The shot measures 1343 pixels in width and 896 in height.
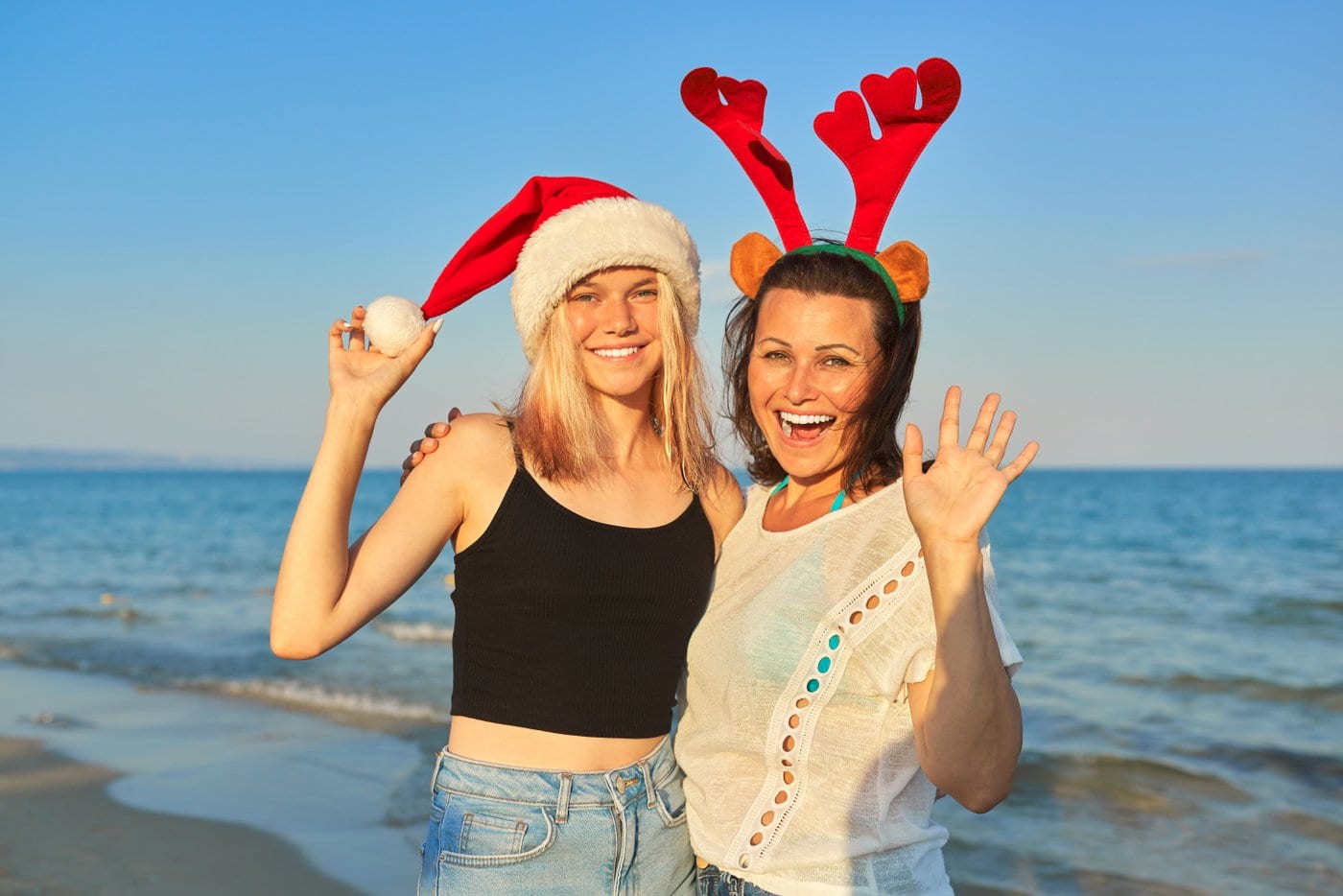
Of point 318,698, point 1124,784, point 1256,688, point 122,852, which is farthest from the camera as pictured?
point 1256,688

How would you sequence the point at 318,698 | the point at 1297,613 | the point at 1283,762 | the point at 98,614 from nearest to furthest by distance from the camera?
1. the point at 1283,762
2. the point at 318,698
3. the point at 98,614
4. the point at 1297,613

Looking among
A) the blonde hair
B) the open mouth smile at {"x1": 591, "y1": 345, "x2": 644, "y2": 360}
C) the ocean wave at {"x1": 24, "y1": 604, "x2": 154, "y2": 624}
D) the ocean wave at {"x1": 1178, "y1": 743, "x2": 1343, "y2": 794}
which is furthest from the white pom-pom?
the ocean wave at {"x1": 24, "y1": 604, "x2": 154, "y2": 624}

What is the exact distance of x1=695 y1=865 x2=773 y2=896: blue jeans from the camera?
2.64 metres

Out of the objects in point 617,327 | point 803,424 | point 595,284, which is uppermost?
point 595,284

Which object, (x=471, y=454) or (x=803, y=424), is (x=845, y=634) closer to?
(x=803, y=424)

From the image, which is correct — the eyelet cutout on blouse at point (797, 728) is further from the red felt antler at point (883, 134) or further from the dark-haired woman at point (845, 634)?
the red felt antler at point (883, 134)

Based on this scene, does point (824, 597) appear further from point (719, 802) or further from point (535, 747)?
point (535, 747)

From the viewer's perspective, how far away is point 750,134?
3.32 meters

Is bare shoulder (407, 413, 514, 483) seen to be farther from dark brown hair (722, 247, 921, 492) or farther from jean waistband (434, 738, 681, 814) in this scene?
dark brown hair (722, 247, 921, 492)

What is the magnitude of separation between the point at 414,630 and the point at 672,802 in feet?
37.0

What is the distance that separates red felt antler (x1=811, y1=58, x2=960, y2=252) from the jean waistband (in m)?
1.59

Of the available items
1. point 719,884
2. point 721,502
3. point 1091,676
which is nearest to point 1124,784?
point 1091,676

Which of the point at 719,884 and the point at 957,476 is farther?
the point at 719,884

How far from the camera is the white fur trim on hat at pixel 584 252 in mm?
3121
